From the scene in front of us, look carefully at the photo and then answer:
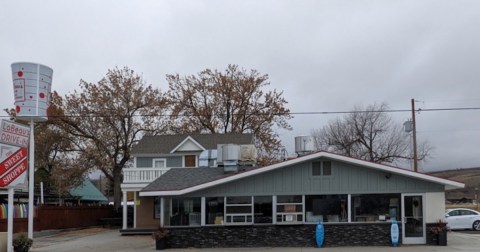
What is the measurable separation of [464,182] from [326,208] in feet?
287

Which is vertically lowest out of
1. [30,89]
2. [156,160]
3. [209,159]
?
[209,159]

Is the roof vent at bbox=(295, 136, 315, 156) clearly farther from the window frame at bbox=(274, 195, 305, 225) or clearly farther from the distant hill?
the distant hill

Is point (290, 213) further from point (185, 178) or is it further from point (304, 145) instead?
point (185, 178)

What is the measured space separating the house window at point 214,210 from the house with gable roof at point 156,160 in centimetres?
889

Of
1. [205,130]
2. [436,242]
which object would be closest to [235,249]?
[436,242]

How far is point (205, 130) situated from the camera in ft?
178

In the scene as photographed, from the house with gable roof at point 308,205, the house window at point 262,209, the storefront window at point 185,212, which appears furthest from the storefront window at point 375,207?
the storefront window at point 185,212

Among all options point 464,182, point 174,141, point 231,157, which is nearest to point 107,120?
point 174,141

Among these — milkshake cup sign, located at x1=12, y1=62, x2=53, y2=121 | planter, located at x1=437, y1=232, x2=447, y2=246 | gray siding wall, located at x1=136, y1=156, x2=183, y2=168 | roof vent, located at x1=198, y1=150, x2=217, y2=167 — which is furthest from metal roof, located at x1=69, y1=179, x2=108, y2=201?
planter, located at x1=437, y1=232, x2=447, y2=246

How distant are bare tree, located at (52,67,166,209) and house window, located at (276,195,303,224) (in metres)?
22.8

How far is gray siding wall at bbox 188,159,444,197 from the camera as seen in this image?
24766 millimetres

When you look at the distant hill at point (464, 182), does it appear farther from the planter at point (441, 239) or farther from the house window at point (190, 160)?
the planter at point (441, 239)

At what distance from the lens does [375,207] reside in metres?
25.0

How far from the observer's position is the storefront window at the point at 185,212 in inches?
1011
